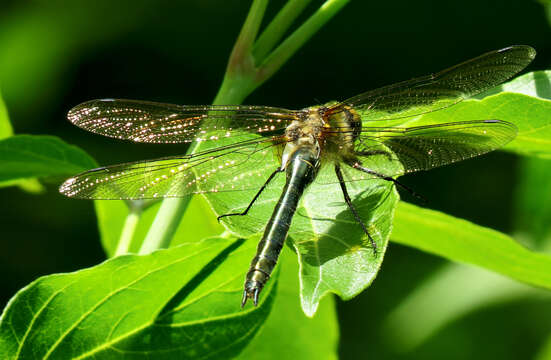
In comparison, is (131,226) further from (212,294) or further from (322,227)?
(322,227)

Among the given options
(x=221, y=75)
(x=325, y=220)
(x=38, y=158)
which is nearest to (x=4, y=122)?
(x=38, y=158)

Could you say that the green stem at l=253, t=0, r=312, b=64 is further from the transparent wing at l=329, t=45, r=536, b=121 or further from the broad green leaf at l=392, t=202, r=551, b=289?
the broad green leaf at l=392, t=202, r=551, b=289

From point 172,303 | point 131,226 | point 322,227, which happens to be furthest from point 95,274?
point 322,227

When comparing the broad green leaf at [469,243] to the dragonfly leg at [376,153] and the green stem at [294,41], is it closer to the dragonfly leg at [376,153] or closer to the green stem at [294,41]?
the dragonfly leg at [376,153]

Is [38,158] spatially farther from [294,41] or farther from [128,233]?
[294,41]

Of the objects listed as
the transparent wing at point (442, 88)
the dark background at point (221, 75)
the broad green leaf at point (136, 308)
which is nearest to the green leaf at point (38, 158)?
the broad green leaf at point (136, 308)

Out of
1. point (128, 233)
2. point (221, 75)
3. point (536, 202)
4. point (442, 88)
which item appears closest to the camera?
point (128, 233)

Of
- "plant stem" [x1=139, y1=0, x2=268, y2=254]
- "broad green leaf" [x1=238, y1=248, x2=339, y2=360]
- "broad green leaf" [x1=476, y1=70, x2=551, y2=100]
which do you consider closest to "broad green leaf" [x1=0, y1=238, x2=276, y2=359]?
"plant stem" [x1=139, y1=0, x2=268, y2=254]
